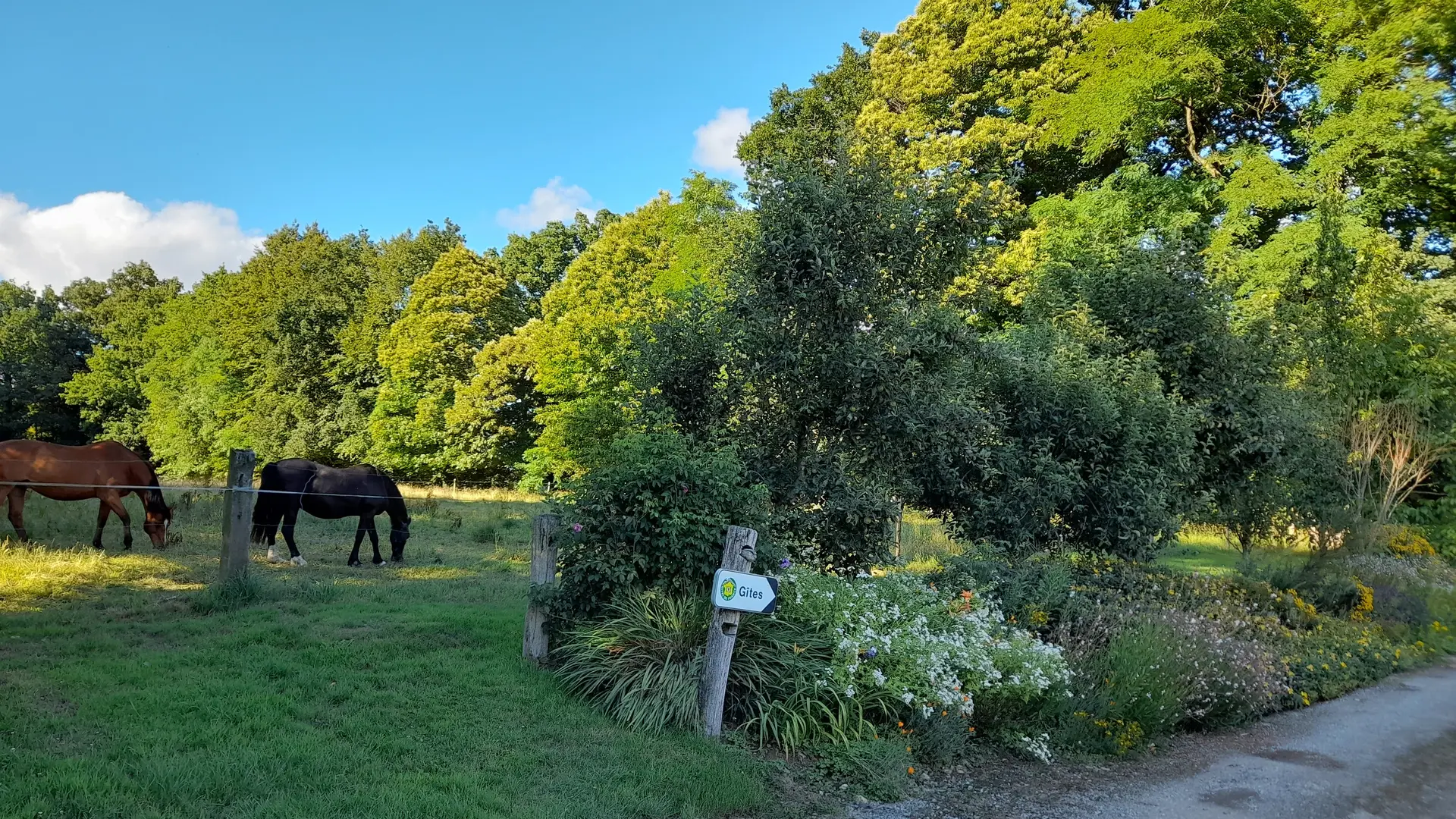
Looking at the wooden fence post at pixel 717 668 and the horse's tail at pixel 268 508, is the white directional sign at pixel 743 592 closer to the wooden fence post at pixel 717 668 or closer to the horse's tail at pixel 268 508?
the wooden fence post at pixel 717 668

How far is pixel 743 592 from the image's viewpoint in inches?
210

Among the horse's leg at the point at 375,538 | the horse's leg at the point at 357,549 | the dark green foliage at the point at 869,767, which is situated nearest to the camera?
the dark green foliage at the point at 869,767

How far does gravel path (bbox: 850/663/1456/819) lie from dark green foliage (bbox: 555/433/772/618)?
224 centimetres

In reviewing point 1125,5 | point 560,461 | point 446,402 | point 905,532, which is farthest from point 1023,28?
point 446,402

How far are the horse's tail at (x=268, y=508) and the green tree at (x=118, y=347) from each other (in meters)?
42.8

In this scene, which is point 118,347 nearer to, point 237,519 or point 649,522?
point 237,519

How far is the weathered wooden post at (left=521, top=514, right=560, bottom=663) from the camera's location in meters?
6.45

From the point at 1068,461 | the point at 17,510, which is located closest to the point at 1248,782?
the point at 1068,461

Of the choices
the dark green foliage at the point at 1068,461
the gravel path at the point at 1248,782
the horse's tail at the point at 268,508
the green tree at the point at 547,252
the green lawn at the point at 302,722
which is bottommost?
the gravel path at the point at 1248,782

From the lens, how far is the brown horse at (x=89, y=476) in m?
11.1

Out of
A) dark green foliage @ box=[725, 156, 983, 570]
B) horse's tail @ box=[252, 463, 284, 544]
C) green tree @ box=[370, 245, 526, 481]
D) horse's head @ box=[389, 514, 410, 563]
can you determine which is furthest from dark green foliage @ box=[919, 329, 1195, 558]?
green tree @ box=[370, 245, 526, 481]

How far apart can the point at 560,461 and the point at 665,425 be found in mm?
22079

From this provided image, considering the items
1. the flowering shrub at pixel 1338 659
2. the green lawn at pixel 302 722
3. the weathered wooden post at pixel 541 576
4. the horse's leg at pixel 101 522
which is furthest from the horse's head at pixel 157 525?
the flowering shrub at pixel 1338 659

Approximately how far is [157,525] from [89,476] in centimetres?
125
